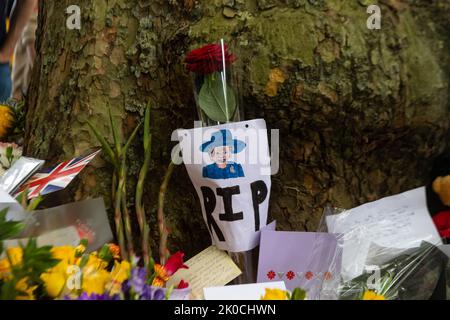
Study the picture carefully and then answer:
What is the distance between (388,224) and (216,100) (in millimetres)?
466

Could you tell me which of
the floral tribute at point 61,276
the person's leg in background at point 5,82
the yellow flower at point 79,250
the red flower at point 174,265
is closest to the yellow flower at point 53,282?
the floral tribute at point 61,276

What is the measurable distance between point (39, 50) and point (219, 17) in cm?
55

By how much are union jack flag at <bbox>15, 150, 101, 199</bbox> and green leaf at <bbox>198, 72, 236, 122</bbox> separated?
11.4 inches

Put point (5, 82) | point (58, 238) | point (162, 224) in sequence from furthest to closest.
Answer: point (5, 82) < point (162, 224) < point (58, 238)

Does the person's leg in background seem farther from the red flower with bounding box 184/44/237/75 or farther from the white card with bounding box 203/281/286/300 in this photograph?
the white card with bounding box 203/281/286/300

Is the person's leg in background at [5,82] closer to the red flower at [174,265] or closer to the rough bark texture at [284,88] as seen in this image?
the rough bark texture at [284,88]

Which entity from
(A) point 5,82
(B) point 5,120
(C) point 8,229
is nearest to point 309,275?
(C) point 8,229

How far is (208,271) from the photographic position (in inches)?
43.0

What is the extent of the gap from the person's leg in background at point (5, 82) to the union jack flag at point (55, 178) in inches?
53.4

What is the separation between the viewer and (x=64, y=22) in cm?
128

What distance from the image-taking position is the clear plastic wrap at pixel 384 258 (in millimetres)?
984

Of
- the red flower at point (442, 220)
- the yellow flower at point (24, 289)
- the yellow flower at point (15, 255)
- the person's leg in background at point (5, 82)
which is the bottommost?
the red flower at point (442, 220)

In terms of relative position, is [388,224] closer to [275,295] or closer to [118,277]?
[275,295]

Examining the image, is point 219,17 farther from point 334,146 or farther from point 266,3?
point 334,146
